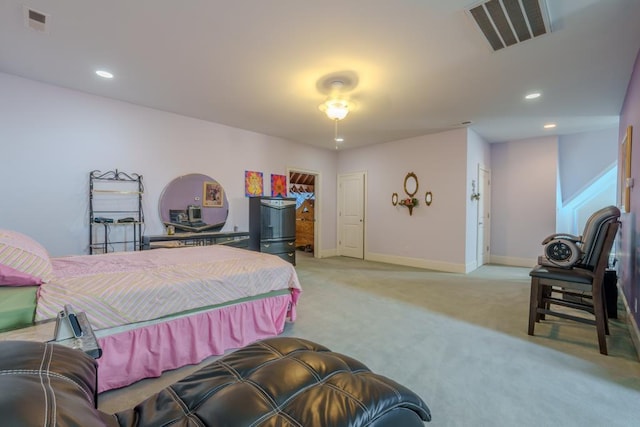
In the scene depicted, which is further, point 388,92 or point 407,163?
point 407,163

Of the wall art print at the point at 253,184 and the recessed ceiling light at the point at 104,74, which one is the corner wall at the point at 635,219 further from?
the recessed ceiling light at the point at 104,74

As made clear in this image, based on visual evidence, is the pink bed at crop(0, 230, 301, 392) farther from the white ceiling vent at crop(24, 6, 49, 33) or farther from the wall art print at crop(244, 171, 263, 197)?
the wall art print at crop(244, 171, 263, 197)

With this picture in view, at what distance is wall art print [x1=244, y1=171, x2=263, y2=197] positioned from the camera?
5.18 meters

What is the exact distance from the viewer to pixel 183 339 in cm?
199

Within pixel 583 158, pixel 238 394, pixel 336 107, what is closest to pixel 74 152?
pixel 336 107

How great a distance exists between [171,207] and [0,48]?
229 centimetres

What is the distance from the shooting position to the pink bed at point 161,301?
5.47 ft

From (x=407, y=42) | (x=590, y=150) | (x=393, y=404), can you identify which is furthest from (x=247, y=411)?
(x=590, y=150)

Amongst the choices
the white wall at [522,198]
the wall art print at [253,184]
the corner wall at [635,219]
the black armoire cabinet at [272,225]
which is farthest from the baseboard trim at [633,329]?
the wall art print at [253,184]

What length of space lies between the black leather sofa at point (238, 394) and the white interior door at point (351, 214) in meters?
5.66

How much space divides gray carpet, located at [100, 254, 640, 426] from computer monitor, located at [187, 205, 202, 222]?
2119 mm

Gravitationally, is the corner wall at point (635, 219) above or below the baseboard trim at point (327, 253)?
above

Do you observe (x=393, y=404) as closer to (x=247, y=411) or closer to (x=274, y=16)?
(x=247, y=411)

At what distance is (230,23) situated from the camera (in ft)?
7.31
